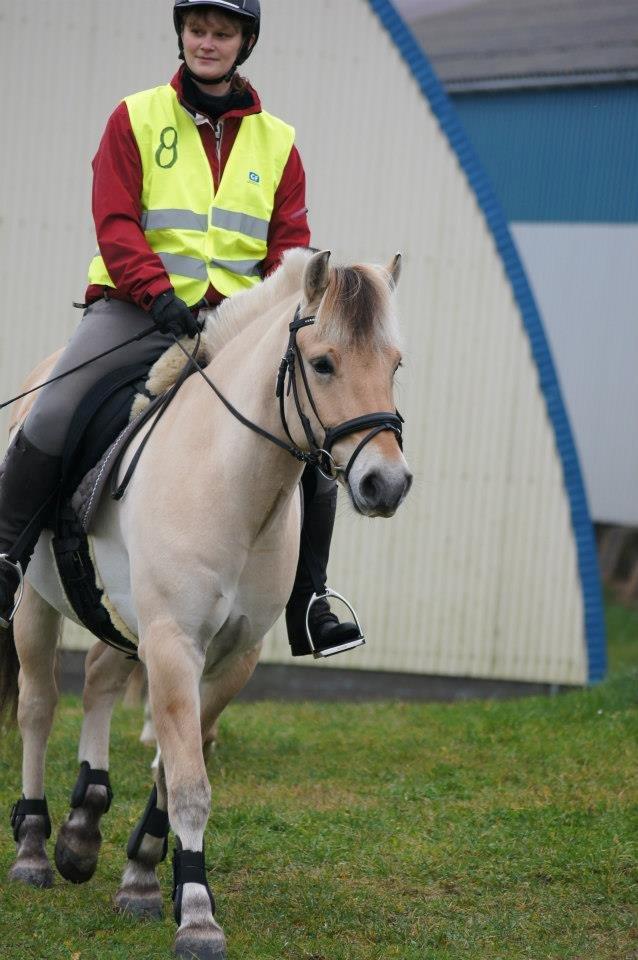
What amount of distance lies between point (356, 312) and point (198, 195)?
134cm

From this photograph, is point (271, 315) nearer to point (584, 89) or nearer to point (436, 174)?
point (436, 174)

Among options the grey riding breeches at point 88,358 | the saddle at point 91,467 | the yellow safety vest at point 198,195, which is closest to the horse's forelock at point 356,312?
the saddle at point 91,467

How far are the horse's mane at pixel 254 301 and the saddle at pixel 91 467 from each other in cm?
19

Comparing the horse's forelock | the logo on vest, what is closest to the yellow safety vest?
the logo on vest

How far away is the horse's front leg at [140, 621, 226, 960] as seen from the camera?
4.66 metres

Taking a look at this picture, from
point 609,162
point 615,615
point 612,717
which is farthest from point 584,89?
point 612,717

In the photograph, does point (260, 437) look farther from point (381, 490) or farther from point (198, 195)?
point (198, 195)

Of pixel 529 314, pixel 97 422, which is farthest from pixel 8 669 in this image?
pixel 529 314

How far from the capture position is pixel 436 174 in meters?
12.9

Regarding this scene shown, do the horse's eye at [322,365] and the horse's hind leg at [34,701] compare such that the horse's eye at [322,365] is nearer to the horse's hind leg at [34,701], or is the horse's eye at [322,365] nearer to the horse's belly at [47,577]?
the horse's belly at [47,577]

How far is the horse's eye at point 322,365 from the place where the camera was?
448 centimetres

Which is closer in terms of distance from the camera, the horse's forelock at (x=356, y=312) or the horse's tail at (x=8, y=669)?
the horse's forelock at (x=356, y=312)

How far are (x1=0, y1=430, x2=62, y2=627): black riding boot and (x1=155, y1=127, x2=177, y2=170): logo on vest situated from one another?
124 cm

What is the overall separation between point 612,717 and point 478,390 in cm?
448
